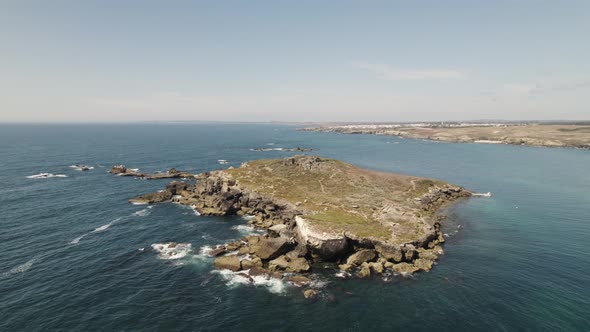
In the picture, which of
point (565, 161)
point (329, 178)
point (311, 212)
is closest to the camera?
point (311, 212)

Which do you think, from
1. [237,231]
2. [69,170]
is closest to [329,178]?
[237,231]

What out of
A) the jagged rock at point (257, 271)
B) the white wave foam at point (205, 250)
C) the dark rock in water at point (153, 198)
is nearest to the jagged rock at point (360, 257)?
the jagged rock at point (257, 271)

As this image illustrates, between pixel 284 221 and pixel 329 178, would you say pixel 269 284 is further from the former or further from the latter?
pixel 329 178

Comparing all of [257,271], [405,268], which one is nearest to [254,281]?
[257,271]

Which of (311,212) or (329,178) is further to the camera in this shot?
(329,178)

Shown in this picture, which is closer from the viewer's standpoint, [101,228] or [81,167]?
[101,228]

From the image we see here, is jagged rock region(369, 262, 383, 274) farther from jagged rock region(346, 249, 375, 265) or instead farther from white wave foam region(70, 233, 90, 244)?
white wave foam region(70, 233, 90, 244)

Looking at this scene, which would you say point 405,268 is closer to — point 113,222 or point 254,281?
point 254,281
